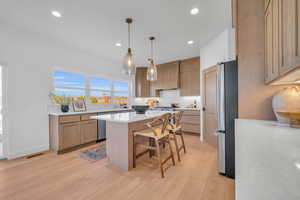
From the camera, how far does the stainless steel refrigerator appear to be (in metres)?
1.75

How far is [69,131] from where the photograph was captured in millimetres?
2816

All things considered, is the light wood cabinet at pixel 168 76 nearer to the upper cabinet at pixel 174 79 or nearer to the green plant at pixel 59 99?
the upper cabinet at pixel 174 79

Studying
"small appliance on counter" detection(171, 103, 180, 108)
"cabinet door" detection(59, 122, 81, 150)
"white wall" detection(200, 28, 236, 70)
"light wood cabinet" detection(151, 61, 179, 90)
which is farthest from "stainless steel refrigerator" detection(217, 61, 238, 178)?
"cabinet door" detection(59, 122, 81, 150)

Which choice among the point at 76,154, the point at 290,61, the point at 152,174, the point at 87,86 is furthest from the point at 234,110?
the point at 87,86

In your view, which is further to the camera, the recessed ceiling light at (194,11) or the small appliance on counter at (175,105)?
the small appliance on counter at (175,105)

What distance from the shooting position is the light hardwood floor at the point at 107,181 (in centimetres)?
146

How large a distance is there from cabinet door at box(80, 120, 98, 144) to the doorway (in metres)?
3.16

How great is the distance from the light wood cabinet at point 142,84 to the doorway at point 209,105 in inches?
99.7

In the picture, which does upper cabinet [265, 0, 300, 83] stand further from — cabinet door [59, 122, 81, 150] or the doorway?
cabinet door [59, 122, 81, 150]

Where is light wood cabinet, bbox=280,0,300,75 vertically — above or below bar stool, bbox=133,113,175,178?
above

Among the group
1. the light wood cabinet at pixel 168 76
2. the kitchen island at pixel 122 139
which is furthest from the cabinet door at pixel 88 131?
the light wood cabinet at pixel 168 76

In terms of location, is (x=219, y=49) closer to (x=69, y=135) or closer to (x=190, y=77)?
(x=190, y=77)

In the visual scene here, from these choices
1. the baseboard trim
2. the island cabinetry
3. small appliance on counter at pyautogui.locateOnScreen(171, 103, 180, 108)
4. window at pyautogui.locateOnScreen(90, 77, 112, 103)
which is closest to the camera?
the baseboard trim

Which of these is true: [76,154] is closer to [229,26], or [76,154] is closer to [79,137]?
[79,137]
